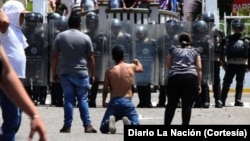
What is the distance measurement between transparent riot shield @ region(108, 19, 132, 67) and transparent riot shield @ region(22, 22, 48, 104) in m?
1.31

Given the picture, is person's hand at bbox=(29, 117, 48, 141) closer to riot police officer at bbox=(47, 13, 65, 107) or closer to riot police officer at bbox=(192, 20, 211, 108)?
riot police officer at bbox=(47, 13, 65, 107)

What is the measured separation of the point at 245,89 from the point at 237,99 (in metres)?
5.24

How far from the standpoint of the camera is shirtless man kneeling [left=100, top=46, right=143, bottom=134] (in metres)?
12.6

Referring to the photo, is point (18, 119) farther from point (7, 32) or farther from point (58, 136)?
point (58, 136)

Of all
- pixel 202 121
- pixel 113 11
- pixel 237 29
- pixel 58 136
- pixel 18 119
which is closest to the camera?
pixel 18 119

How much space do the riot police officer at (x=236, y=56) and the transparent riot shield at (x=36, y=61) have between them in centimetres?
362

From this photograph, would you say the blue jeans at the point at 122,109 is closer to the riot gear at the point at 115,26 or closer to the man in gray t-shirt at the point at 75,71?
the man in gray t-shirt at the point at 75,71

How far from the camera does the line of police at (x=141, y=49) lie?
18.5 m

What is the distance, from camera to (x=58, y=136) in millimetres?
12844

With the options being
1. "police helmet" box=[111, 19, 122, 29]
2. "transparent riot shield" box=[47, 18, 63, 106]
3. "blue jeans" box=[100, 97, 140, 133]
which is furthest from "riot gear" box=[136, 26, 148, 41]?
"blue jeans" box=[100, 97, 140, 133]

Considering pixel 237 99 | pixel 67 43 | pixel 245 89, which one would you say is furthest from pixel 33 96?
pixel 245 89

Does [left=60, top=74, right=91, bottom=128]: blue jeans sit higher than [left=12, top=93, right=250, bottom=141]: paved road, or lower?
higher

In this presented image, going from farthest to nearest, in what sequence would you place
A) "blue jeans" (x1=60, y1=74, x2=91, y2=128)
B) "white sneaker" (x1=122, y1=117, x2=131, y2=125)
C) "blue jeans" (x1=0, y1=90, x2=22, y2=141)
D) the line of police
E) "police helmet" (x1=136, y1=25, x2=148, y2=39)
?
"police helmet" (x1=136, y1=25, x2=148, y2=39) → the line of police → "blue jeans" (x1=60, y1=74, x2=91, y2=128) → "white sneaker" (x1=122, y1=117, x2=131, y2=125) → "blue jeans" (x1=0, y1=90, x2=22, y2=141)

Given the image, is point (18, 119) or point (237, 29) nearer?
point (18, 119)
